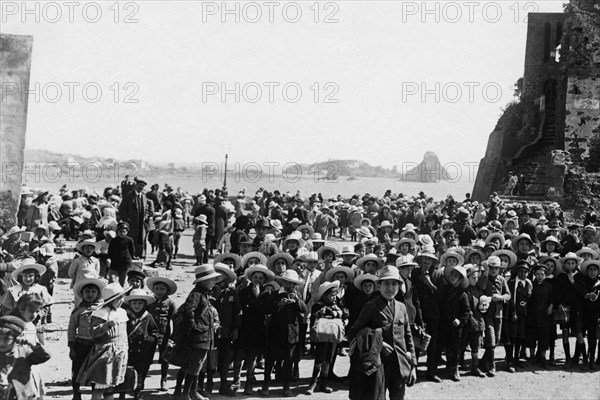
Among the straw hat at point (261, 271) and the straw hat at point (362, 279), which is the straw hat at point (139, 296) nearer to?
the straw hat at point (261, 271)

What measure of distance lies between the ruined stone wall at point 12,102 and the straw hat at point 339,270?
6.65 m

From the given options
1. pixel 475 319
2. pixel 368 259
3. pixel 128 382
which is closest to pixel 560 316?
pixel 475 319

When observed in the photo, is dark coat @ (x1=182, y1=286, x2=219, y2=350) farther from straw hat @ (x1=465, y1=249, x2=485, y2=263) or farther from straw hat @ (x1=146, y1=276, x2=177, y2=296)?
straw hat @ (x1=465, y1=249, x2=485, y2=263)

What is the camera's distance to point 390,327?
7.58 meters

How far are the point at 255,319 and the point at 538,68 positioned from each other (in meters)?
34.9

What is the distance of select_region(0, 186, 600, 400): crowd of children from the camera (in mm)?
7594

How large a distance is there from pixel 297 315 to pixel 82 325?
2914 mm

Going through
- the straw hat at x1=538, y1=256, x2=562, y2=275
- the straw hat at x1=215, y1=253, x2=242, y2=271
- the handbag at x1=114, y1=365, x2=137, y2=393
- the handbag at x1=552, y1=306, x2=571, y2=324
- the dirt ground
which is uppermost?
the straw hat at x1=538, y1=256, x2=562, y2=275

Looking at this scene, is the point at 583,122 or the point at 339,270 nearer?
the point at 339,270

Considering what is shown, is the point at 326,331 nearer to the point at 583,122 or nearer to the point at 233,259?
the point at 233,259

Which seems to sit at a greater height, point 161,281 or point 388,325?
point 161,281

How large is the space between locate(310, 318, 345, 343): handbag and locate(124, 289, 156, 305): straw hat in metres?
2.27

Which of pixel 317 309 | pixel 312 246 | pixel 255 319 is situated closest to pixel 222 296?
pixel 255 319

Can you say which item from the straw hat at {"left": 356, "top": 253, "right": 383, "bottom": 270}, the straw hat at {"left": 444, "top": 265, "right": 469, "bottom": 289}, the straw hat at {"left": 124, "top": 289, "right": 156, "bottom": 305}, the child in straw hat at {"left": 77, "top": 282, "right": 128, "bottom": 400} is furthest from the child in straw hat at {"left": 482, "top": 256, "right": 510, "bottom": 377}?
the child in straw hat at {"left": 77, "top": 282, "right": 128, "bottom": 400}
